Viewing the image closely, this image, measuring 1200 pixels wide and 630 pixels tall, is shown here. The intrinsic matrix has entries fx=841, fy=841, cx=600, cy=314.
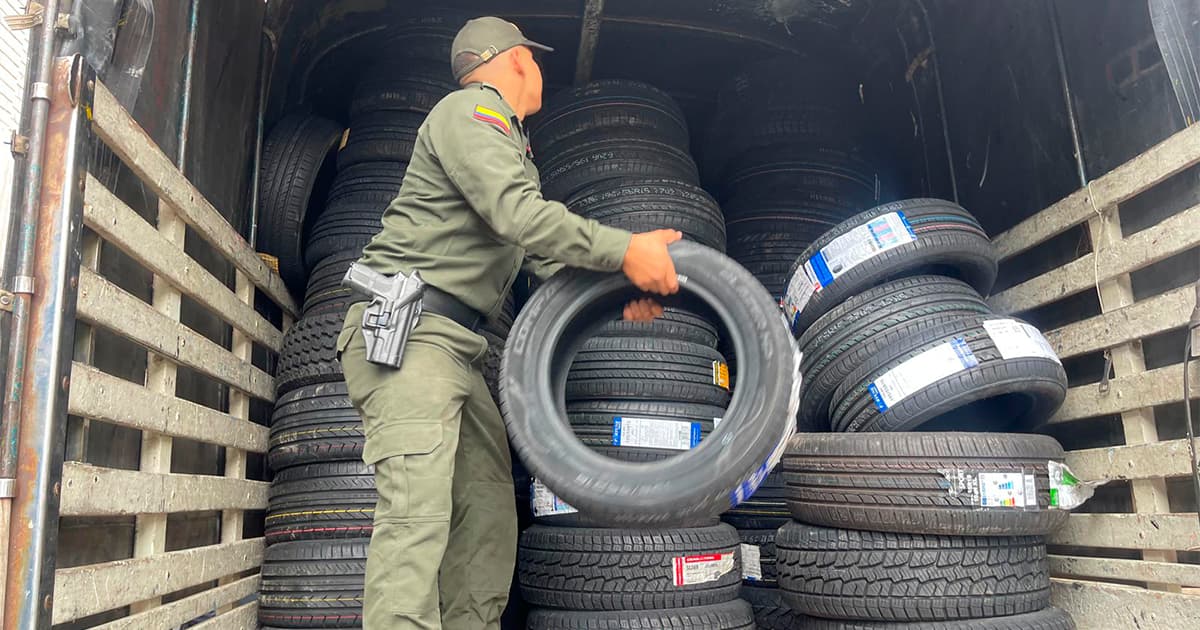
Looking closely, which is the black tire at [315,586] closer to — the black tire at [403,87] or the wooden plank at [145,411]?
the wooden plank at [145,411]

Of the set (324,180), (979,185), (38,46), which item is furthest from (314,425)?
(979,185)

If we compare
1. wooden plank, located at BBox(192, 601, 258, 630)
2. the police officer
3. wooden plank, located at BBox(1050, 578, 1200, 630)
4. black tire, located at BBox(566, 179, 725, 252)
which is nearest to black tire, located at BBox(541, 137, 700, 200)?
black tire, located at BBox(566, 179, 725, 252)

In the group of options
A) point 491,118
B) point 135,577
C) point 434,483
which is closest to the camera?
point 135,577

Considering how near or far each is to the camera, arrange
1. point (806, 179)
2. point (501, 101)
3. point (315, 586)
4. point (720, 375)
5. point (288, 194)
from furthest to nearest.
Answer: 1. point (806, 179)
2. point (288, 194)
3. point (720, 375)
4. point (315, 586)
5. point (501, 101)

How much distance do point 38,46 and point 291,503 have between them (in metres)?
1.58

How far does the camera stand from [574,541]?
268cm

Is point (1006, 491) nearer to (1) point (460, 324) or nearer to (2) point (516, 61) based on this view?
(1) point (460, 324)

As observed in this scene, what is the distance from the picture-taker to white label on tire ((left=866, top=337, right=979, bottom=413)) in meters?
2.43

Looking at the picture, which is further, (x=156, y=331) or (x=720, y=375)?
(x=720, y=375)

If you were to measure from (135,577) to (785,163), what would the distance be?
316cm

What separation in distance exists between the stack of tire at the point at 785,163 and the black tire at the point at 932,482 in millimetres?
1444

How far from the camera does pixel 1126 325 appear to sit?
238 centimetres

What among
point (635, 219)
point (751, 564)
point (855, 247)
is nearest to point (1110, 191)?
point (855, 247)

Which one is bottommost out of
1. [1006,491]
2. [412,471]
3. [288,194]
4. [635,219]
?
[1006,491]
